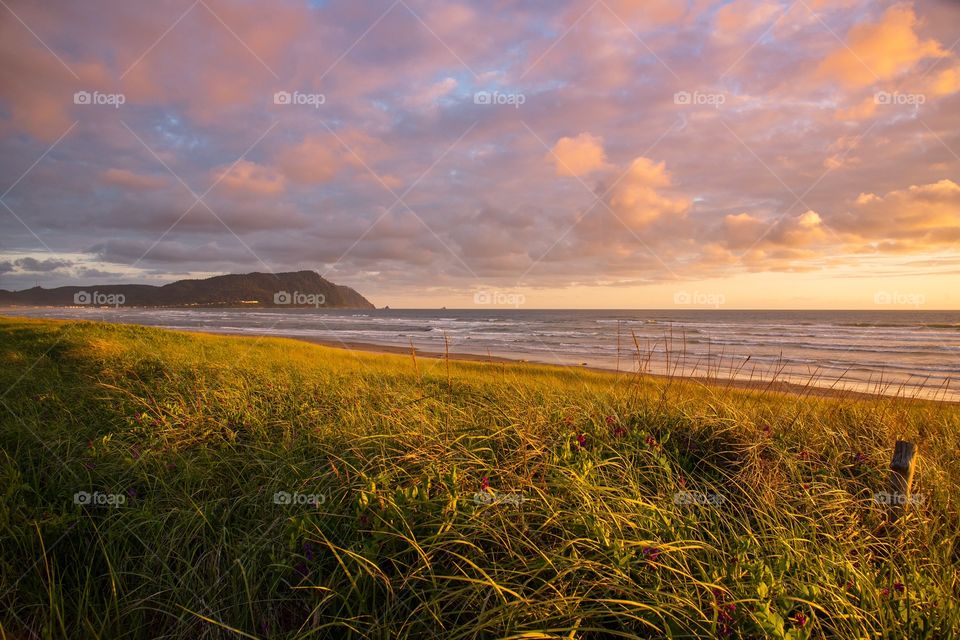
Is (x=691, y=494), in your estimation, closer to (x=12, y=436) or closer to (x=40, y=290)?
(x=12, y=436)

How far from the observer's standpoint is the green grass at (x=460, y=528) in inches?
90.4

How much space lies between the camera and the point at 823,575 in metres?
2.45

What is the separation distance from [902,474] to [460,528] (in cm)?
350

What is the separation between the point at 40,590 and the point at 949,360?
3416 centimetres

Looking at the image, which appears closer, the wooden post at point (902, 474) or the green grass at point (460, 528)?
the green grass at point (460, 528)

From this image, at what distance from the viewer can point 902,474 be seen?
3.62 m

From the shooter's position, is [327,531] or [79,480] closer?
[327,531]

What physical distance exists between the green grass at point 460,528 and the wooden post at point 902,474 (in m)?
0.19

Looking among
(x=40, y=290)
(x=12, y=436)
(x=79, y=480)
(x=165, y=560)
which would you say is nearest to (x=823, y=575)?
(x=165, y=560)

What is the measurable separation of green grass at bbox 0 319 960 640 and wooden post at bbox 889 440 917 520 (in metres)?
0.19

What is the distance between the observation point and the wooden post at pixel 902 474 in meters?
3.59

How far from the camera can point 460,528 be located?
8.76 feet

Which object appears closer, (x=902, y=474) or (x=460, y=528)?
(x=460, y=528)

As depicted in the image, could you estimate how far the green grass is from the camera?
2.29 m
